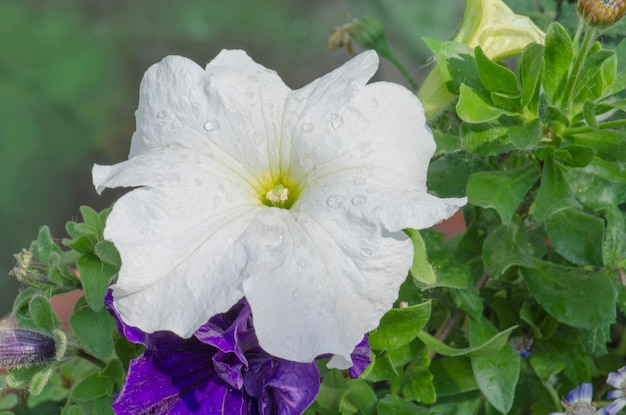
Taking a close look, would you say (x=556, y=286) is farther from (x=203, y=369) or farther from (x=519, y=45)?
(x=203, y=369)

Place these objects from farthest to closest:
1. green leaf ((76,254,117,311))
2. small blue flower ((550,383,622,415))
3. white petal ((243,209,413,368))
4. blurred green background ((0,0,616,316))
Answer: blurred green background ((0,0,616,316)), small blue flower ((550,383,622,415)), green leaf ((76,254,117,311)), white petal ((243,209,413,368))

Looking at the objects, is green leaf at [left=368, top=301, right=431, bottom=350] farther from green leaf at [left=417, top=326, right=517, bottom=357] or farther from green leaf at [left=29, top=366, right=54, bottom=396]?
green leaf at [left=29, top=366, right=54, bottom=396]

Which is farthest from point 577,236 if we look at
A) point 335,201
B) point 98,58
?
point 98,58

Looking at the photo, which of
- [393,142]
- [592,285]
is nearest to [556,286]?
[592,285]

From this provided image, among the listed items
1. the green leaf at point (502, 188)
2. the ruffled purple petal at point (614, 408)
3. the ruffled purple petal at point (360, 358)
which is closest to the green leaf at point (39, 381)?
the ruffled purple petal at point (360, 358)

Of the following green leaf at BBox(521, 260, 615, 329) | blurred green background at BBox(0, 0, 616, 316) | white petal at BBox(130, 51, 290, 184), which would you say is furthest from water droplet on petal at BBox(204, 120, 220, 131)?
blurred green background at BBox(0, 0, 616, 316)

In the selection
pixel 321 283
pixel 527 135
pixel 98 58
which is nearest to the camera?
pixel 321 283

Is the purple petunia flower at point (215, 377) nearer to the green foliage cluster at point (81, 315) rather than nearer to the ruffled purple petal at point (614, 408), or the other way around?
the green foliage cluster at point (81, 315)

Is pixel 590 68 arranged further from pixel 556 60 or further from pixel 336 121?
pixel 336 121
